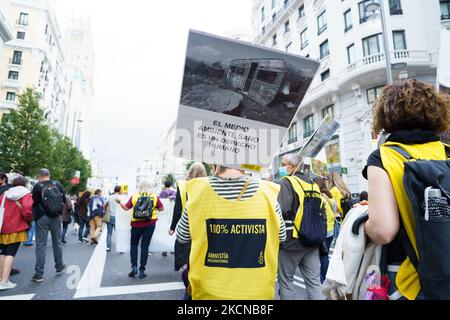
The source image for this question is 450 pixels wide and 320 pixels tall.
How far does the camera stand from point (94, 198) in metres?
9.45

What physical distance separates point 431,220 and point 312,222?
210cm

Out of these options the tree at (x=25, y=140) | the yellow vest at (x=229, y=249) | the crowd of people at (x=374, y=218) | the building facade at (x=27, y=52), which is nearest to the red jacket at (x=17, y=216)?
the crowd of people at (x=374, y=218)

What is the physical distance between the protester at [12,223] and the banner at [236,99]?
449cm

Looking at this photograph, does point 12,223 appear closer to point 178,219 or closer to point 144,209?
point 144,209

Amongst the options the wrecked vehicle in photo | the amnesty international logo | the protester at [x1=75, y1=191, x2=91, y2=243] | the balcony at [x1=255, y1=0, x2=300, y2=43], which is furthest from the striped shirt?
the balcony at [x1=255, y1=0, x2=300, y2=43]

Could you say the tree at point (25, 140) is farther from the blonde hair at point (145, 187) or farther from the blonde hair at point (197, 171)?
the blonde hair at point (197, 171)

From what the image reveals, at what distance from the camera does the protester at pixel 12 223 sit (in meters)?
4.52

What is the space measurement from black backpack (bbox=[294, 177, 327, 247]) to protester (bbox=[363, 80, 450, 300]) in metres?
1.71

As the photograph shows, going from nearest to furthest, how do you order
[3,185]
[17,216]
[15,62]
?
1. [17,216]
2. [3,185]
3. [15,62]

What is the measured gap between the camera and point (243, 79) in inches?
67.1

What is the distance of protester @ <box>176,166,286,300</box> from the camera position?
5.63 feet

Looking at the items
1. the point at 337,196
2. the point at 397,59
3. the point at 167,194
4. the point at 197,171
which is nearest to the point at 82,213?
the point at 167,194

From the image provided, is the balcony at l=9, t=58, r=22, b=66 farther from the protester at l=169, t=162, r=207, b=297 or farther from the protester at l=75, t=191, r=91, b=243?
the protester at l=169, t=162, r=207, b=297
